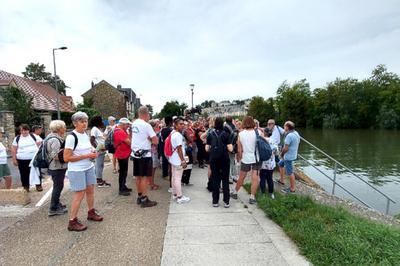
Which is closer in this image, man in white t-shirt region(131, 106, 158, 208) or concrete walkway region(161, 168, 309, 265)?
concrete walkway region(161, 168, 309, 265)

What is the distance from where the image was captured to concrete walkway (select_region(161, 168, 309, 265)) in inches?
136

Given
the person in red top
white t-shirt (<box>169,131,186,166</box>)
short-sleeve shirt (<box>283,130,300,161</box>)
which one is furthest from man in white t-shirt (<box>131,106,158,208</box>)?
short-sleeve shirt (<box>283,130,300,161</box>)

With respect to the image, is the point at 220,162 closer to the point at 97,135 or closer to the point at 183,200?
the point at 183,200

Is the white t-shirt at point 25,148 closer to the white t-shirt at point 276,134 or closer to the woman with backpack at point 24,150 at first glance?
the woman with backpack at point 24,150

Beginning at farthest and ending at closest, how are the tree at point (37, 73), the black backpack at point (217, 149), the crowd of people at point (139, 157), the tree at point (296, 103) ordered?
the tree at point (296, 103)
the tree at point (37, 73)
the black backpack at point (217, 149)
the crowd of people at point (139, 157)

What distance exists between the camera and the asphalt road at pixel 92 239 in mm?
3496

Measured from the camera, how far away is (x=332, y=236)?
3.79 m

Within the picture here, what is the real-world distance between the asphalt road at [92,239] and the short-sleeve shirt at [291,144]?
124 inches

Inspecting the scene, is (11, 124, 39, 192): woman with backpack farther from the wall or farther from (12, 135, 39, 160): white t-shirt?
the wall

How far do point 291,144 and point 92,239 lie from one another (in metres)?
4.60

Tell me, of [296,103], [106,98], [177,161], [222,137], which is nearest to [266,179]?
[222,137]

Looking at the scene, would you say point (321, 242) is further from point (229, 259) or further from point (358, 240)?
point (229, 259)

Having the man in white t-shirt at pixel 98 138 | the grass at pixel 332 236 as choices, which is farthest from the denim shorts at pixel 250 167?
the man in white t-shirt at pixel 98 138

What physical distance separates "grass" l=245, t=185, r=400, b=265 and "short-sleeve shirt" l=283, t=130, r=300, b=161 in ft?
6.06
